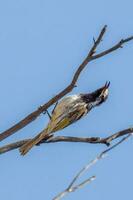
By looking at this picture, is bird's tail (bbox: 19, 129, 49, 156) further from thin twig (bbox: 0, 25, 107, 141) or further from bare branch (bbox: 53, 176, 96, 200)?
bare branch (bbox: 53, 176, 96, 200)

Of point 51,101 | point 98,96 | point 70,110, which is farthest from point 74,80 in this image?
point 98,96

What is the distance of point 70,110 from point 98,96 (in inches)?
30.2

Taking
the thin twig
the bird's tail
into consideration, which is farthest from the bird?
the thin twig

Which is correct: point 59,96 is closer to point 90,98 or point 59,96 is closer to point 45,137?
point 45,137

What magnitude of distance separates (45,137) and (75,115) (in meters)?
1.61

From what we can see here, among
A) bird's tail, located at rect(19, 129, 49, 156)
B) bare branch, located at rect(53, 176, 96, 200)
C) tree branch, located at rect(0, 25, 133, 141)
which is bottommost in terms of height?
bare branch, located at rect(53, 176, 96, 200)

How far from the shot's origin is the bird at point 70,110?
6.10m

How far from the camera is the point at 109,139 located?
5148 mm

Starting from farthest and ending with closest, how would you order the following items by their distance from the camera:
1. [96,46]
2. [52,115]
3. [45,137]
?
[52,115] < [45,137] < [96,46]

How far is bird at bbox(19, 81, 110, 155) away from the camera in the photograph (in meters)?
6.10

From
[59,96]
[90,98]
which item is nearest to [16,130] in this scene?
[59,96]

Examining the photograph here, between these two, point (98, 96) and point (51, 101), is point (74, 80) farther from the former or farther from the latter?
point (98, 96)

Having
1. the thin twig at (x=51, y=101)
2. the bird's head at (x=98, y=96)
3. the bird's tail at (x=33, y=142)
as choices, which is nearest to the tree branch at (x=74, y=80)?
the thin twig at (x=51, y=101)

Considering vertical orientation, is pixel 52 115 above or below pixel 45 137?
above
